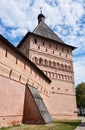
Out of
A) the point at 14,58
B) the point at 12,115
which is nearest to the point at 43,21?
the point at 14,58

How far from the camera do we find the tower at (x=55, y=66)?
23750mm

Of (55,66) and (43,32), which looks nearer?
(55,66)

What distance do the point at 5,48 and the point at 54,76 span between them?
50.1 feet

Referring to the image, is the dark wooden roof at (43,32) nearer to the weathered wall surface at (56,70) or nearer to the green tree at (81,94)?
the weathered wall surface at (56,70)

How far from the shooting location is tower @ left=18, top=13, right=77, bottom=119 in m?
23.8

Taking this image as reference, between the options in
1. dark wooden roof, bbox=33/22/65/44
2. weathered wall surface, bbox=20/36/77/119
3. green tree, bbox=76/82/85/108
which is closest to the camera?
weathered wall surface, bbox=20/36/77/119

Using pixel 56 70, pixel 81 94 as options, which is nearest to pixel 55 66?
pixel 56 70

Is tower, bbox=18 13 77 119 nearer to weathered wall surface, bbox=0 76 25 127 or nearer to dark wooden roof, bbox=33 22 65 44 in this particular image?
dark wooden roof, bbox=33 22 65 44

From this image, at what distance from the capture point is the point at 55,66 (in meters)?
25.6

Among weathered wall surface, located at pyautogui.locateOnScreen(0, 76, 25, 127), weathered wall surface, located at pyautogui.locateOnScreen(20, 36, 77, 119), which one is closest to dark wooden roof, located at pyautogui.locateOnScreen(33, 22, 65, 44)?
weathered wall surface, located at pyautogui.locateOnScreen(20, 36, 77, 119)

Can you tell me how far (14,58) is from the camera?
11609 mm

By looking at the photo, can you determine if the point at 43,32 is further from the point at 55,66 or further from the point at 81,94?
the point at 81,94

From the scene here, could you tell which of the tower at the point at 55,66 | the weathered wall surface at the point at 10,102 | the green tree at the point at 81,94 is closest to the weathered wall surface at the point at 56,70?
the tower at the point at 55,66

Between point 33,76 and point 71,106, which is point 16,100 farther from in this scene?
point 71,106
